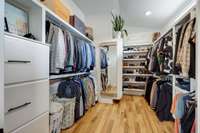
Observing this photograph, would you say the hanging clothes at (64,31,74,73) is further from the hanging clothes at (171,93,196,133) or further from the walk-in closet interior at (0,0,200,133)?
the hanging clothes at (171,93,196,133)

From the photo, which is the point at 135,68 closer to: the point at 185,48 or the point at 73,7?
the point at 73,7

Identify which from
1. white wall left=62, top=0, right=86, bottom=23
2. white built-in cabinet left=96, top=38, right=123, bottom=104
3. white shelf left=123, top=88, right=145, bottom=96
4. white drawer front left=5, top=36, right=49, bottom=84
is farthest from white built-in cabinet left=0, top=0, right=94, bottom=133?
white shelf left=123, top=88, right=145, bottom=96

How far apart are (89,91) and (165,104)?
1557 mm

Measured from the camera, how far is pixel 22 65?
1283 mm

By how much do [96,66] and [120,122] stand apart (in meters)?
1.85

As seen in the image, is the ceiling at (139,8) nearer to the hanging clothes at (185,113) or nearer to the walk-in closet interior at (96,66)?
the walk-in closet interior at (96,66)

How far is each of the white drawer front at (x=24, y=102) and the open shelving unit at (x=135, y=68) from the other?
12.6 ft

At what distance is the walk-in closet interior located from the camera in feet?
4.13

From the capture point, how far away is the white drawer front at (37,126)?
1.33m

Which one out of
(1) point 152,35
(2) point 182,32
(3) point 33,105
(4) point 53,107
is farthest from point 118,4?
(3) point 33,105

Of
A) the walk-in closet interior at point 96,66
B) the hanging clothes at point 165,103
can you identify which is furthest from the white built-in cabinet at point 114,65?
the hanging clothes at point 165,103

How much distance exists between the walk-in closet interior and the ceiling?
0.02 meters

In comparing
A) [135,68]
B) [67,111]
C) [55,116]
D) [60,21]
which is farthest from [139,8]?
[55,116]

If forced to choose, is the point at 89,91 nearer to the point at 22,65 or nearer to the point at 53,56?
the point at 53,56
